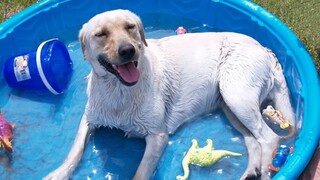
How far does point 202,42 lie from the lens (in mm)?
4344

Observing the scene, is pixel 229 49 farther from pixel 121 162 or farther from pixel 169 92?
pixel 121 162

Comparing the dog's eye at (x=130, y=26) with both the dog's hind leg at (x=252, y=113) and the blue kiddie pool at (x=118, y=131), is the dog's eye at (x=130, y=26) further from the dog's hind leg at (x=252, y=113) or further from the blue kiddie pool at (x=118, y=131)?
the blue kiddie pool at (x=118, y=131)

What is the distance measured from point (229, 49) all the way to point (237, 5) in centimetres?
110

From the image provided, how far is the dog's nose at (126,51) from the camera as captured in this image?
3.36 meters

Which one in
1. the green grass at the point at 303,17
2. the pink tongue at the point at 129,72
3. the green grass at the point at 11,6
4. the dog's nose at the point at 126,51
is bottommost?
the green grass at the point at 303,17

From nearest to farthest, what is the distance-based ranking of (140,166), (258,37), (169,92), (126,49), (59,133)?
(126,49) < (140,166) < (169,92) < (59,133) < (258,37)

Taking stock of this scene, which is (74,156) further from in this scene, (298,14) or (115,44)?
(298,14)

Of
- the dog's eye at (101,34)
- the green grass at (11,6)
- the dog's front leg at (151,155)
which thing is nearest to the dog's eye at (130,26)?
the dog's eye at (101,34)

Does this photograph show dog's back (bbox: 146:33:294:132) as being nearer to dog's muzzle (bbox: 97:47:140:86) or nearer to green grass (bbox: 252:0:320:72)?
dog's muzzle (bbox: 97:47:140:86)

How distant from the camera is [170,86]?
4.18m

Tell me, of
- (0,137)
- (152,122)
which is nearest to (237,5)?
(152,122)

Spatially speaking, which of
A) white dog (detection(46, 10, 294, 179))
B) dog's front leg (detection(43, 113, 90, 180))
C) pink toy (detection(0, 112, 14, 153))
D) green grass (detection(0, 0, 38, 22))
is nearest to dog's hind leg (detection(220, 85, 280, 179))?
white dog (detection(46, 10, 294, 179))

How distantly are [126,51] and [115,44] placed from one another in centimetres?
11

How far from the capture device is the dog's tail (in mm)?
4133
